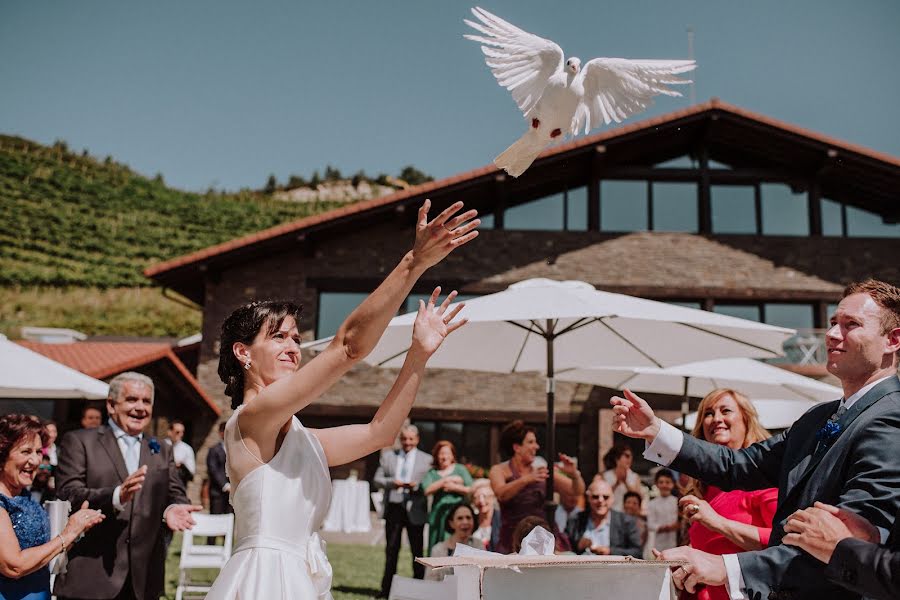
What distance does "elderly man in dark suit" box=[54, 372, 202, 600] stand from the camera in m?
4.60

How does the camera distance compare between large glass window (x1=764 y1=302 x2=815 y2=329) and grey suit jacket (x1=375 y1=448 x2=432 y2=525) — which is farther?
large glass window (x1=764 y1=302 x2=815 y2=329)

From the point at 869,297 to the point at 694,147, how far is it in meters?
17.8

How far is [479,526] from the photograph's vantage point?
7.96 m

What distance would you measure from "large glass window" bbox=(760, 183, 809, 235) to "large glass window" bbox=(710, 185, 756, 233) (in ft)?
0.93

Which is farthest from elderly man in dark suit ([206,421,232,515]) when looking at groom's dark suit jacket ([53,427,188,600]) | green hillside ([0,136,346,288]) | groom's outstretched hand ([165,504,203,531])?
green hillside ([0,136,346,288])

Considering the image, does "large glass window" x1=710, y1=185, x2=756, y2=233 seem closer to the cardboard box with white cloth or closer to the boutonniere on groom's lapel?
the boutonniere on groom's lapel

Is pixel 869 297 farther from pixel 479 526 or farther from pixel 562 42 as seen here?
pixel 479 526

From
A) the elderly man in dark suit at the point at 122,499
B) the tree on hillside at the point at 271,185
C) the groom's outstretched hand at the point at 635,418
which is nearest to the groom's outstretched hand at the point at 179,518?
the elderly man in dark suit at the point at 122,499

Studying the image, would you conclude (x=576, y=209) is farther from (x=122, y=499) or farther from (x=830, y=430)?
(x=830, y=430)

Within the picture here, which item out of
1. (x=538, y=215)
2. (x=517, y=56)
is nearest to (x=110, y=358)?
(x=538, y=215)

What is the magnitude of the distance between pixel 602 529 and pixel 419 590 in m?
3.16

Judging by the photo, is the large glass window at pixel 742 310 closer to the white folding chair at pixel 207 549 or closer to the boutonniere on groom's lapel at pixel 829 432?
the white folding chair at pixel 207 549

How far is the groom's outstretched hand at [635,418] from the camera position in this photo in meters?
3.19

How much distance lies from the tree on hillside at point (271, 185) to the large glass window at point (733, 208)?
2346 inches
